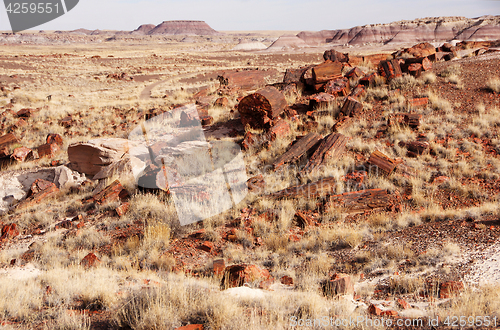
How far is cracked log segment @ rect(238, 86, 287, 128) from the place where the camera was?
11359 mm

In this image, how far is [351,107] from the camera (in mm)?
11312

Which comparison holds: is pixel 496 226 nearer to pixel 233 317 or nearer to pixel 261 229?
pixel 261 229

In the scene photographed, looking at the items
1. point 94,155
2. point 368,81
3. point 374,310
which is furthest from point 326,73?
point 374,310

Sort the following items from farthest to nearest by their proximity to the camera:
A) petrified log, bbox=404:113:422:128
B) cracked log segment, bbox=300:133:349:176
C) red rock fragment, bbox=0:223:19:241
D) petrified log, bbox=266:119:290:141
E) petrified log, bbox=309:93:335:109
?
petrified log, bbox=309:93:335:109
petrified log, bbox=266:119:290:141
petrified log, bbox=404:113:422:128
cracked log segment, bbox=300:133:349:176
red rock fragment, bbox=0:223:19:241

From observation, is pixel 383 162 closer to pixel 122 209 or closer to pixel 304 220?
pixel 304 220

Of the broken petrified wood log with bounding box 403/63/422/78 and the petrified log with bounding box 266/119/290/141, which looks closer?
the petrified log with bounding box 266/119/290/141

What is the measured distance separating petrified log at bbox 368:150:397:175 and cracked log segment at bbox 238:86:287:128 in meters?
4.09

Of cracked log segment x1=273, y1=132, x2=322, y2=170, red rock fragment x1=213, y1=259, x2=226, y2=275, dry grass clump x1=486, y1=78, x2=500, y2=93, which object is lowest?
red rock fragment x1=213, y1=259, x2=226, y2=275

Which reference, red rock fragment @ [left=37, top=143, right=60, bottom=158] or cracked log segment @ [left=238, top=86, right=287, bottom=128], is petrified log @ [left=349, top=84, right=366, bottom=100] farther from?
red rock fragment @ [left=37, top=143, right=60, bottom=158]

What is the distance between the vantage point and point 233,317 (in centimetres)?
330

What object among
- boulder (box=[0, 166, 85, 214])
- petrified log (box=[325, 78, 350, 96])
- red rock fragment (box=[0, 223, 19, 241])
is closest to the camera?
red rock fragment (box=[0, 223, 19, 241])

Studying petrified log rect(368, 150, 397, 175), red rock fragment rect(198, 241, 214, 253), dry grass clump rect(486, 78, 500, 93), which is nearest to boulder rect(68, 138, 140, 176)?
red rock fragment rect(198, 241, 214, 253)

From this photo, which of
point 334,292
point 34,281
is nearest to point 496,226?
point 334,292

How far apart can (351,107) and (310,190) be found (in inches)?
194
